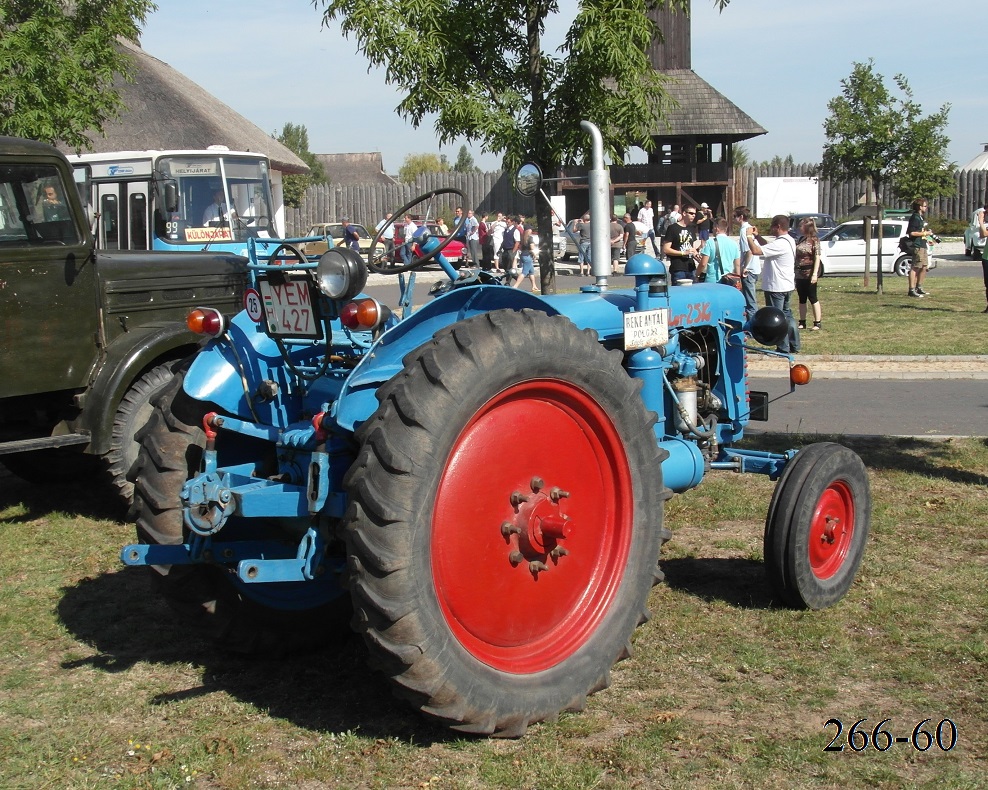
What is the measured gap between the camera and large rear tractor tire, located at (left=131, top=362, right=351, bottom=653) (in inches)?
157

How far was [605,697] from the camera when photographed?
3.95 metres

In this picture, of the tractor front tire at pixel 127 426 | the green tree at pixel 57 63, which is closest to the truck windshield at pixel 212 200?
the green tree at pixel 57 63

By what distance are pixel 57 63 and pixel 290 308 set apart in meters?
11.4

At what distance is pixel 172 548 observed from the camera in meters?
3.85

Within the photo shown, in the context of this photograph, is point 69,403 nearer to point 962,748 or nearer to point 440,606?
point 440,606

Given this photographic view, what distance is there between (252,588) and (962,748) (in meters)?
2.67

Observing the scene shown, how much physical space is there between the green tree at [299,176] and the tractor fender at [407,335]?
43.0 metres

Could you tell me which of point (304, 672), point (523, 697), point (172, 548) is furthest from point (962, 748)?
point (172, 548)

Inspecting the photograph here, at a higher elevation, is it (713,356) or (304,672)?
(713,356)

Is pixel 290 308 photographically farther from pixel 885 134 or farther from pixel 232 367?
pixel 885 134

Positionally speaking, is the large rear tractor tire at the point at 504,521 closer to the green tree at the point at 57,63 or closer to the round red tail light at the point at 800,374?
the round red tail light at the point at 800,374

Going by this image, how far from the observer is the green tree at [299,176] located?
4934 centimetres

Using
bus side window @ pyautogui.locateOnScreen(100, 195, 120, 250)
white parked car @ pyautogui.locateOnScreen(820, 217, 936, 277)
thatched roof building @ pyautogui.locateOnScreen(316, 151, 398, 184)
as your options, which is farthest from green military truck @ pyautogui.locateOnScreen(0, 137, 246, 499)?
thatched roof building @ pyautogui.locateOnScreen(316, 151, 398, 184)

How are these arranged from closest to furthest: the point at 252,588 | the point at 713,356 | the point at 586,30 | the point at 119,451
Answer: the point at 252,588, the point at 713,356, the point at 119,451, the point at 586,30
